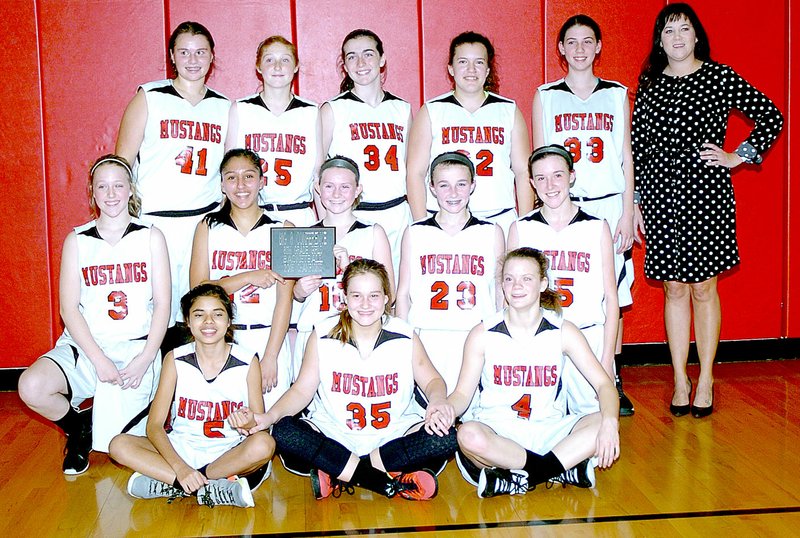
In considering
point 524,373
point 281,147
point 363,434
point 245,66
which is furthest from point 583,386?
point 245,66

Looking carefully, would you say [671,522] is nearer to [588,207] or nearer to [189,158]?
[588,207]

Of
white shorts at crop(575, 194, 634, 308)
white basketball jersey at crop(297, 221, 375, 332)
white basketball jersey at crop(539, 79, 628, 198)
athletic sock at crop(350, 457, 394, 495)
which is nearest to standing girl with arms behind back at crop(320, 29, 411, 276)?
white basketball jersey at crop(297, 221, 375, 332)

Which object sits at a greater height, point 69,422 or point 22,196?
point 22,196

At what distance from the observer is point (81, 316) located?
13.2ft

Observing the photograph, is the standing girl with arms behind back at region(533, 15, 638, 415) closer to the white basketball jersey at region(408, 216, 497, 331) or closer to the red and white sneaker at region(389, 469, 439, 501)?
the white basketball jersey at region(408, 216, 497, 331)

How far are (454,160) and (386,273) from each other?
28.5 inches

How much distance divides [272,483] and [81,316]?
1.15 meters

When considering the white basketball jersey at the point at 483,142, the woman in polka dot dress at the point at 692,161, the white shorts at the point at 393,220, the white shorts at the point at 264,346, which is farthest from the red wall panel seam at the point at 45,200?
the woman in polka dot dress at the point at 692,161

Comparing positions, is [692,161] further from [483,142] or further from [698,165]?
[483,142]

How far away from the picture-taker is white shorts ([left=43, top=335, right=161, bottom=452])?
402 cm

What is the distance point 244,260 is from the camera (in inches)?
165

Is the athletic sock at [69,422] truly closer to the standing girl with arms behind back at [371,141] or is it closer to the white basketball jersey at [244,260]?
the white basketball jersey at [244,260]

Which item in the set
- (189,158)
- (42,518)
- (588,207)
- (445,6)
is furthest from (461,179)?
(42,518)

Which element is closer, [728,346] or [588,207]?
[588,207]
